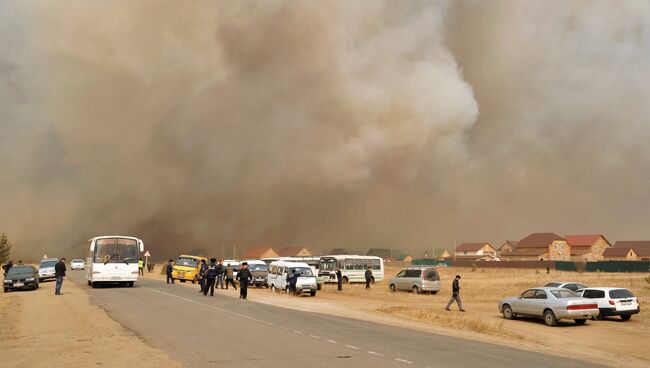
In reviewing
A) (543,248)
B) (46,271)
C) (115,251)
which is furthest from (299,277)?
(543,248)

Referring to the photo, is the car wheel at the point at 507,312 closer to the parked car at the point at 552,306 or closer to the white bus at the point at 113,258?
the parked car at the point at 552,306

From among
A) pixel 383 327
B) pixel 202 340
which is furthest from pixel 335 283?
pixel 202 340

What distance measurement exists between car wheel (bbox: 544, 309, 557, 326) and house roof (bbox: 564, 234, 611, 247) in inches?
4699

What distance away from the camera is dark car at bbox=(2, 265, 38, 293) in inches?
1259

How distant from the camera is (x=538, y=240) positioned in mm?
128875

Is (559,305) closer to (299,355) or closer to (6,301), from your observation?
(299,355)

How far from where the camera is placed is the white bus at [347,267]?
4650 centimetres

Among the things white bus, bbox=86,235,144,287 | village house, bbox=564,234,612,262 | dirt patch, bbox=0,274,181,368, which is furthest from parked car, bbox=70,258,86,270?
village house, bbox=564,234,612,262

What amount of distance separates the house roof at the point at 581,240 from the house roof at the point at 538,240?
7269mm

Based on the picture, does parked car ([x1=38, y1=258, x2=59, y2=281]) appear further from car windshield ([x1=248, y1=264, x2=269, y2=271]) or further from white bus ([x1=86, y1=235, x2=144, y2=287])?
car windshield ([x1=248, y1=264, x2=269, y2=271])

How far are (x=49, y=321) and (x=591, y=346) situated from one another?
1684cm

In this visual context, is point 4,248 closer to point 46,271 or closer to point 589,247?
point 46,271

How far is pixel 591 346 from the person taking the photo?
54.6 feet

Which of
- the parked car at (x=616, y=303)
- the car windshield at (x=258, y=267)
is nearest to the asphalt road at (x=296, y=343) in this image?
the parked car at (x=616, y=303)
